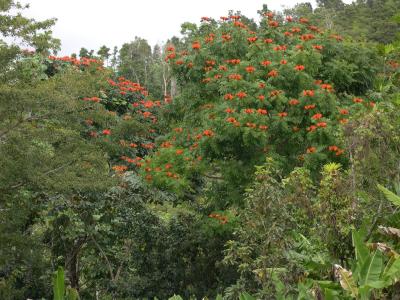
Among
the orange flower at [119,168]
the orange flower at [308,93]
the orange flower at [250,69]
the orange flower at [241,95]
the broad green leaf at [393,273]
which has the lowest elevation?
the broad green leaf at [393,273]

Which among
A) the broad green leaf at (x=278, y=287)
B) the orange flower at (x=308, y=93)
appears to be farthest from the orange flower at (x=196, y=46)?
the broad green leaf at (x=278, y=287)

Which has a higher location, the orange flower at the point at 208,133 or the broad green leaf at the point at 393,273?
the orange flower at the point at 208,133

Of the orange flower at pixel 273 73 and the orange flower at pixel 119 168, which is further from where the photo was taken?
the orange flower at pixel 119 168

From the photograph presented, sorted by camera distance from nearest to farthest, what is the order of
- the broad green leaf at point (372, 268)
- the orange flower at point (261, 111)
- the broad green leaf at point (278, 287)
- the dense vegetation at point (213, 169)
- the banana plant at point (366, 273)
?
1. the banana plant at point (366, 273)
2. the broad green leaf at point (372, 268)
3. the broad green leaf at point (278, 287)
4. the dense vegetation at point (213, 169)
5. the orange flower at point (261, 111)

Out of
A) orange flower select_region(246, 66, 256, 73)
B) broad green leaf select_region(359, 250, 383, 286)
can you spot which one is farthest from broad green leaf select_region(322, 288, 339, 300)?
orange flower select_region(246, 66, 256, 73)

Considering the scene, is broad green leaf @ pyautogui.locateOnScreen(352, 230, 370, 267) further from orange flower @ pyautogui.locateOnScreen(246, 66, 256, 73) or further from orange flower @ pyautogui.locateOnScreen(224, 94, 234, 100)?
orange flower @ pyautogui.locateOnScreen(246, 66, 256, 73)

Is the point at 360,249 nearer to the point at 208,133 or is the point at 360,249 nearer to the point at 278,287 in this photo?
the point at 278,287

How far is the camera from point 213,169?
10.9 meters

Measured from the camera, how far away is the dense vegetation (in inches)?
273

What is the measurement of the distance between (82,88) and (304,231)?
4635 millimetres

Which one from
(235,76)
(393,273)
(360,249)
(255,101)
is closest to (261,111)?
(255,101)

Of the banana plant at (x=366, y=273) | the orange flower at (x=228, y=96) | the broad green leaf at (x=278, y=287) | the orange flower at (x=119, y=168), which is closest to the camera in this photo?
the banana plant at (x=366, y=273)

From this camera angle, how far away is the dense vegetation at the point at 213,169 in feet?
22.7

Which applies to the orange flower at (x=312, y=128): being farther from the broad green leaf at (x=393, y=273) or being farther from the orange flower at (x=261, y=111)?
the broad green leaf at (x=393, y=273)
